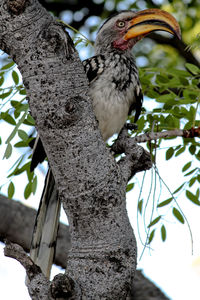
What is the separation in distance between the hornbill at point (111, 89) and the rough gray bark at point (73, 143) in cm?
89

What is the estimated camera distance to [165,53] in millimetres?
5684

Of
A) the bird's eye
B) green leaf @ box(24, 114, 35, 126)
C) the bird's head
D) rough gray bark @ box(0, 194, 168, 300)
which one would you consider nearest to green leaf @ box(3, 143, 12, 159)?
green leaf @ box(24, 114, 35, 126)

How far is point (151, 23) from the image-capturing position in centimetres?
294

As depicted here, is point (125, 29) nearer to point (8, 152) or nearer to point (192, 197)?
point (192, 197)

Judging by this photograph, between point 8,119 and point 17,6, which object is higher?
point 8,119

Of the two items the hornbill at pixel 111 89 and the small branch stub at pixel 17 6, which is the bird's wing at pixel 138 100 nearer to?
the hornbill at pixel 111 89

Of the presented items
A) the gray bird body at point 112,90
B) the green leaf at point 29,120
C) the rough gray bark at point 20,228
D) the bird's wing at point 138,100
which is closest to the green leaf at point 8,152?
the green leaf at point 29,120

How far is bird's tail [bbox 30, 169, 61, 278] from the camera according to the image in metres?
2.57

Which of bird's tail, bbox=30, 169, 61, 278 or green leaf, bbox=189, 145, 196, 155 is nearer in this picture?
bird's tail, bbox=30, 169, 61, 278

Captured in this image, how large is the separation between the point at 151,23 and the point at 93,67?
0.44 meters

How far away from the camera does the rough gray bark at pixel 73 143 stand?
170 cm

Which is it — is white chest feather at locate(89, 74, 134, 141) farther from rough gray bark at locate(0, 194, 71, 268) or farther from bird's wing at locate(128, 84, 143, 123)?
rough gray bark at locate(0, 194, 71, 268)

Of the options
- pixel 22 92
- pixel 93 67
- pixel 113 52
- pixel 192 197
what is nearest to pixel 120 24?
pixel 113 52

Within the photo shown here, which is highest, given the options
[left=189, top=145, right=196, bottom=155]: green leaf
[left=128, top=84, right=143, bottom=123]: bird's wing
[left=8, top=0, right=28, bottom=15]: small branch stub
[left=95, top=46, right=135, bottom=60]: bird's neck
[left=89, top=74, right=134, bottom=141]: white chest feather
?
[left=95, top=46, right=135, bottom=60]: bird's neck
